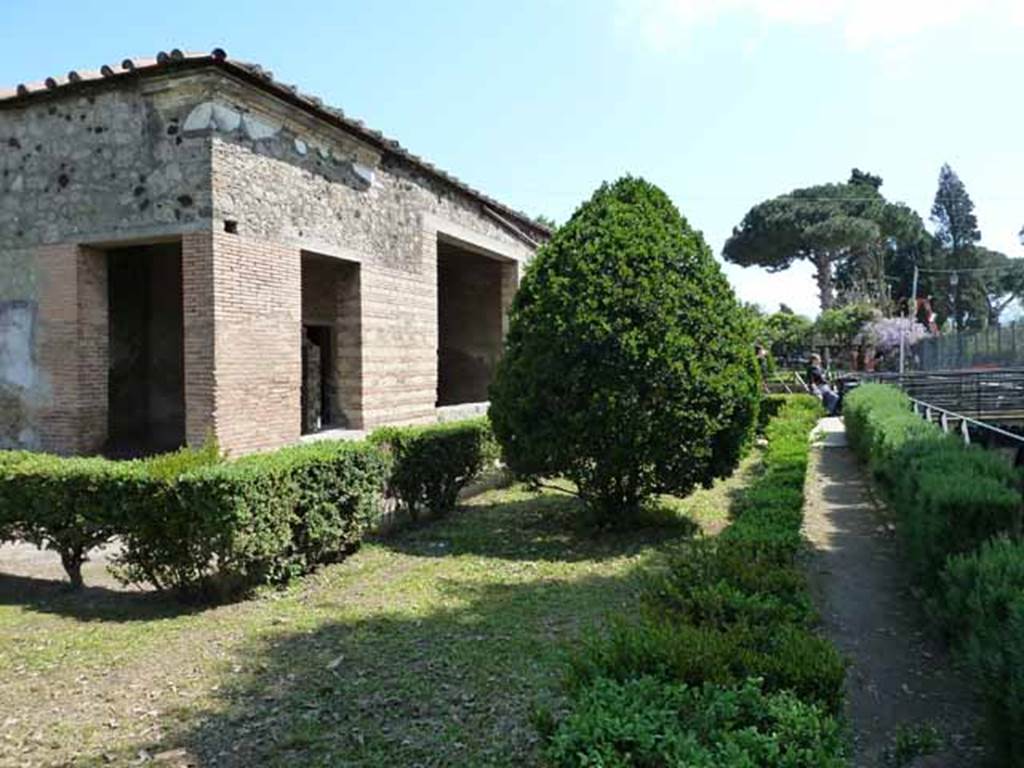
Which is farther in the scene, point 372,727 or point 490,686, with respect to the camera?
point 490,686

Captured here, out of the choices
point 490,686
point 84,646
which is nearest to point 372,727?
point 490,686

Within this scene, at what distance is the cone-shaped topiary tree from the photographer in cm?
708

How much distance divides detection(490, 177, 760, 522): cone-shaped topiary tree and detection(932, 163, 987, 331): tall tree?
62620 mm

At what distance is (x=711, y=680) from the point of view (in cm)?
249

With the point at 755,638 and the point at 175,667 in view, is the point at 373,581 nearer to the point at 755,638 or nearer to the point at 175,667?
the point at 175,667

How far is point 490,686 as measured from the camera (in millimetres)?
4059

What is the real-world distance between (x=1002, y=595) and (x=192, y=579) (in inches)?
195

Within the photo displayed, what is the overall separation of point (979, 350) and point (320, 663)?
3086 cm

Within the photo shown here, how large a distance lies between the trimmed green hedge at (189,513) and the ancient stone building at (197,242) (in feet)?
8.89

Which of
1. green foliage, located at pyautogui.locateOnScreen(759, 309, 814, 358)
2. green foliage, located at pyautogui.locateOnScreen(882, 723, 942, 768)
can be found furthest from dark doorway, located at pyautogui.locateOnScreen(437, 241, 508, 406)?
green foliage, located at pyautogui.locateOnScreen(759, 309, 814, 358)

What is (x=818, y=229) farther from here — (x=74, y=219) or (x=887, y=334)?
(x=74, y=219)

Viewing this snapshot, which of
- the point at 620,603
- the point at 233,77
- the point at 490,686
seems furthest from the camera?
the point at 233,77

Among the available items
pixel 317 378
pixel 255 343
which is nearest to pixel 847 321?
pixel 317 378

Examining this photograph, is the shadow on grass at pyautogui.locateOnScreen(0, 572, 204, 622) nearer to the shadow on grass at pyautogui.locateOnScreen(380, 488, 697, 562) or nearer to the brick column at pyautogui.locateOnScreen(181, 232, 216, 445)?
the shadow on grass at pyautogui.locateOnScreen(380, 488, 697, 562)
